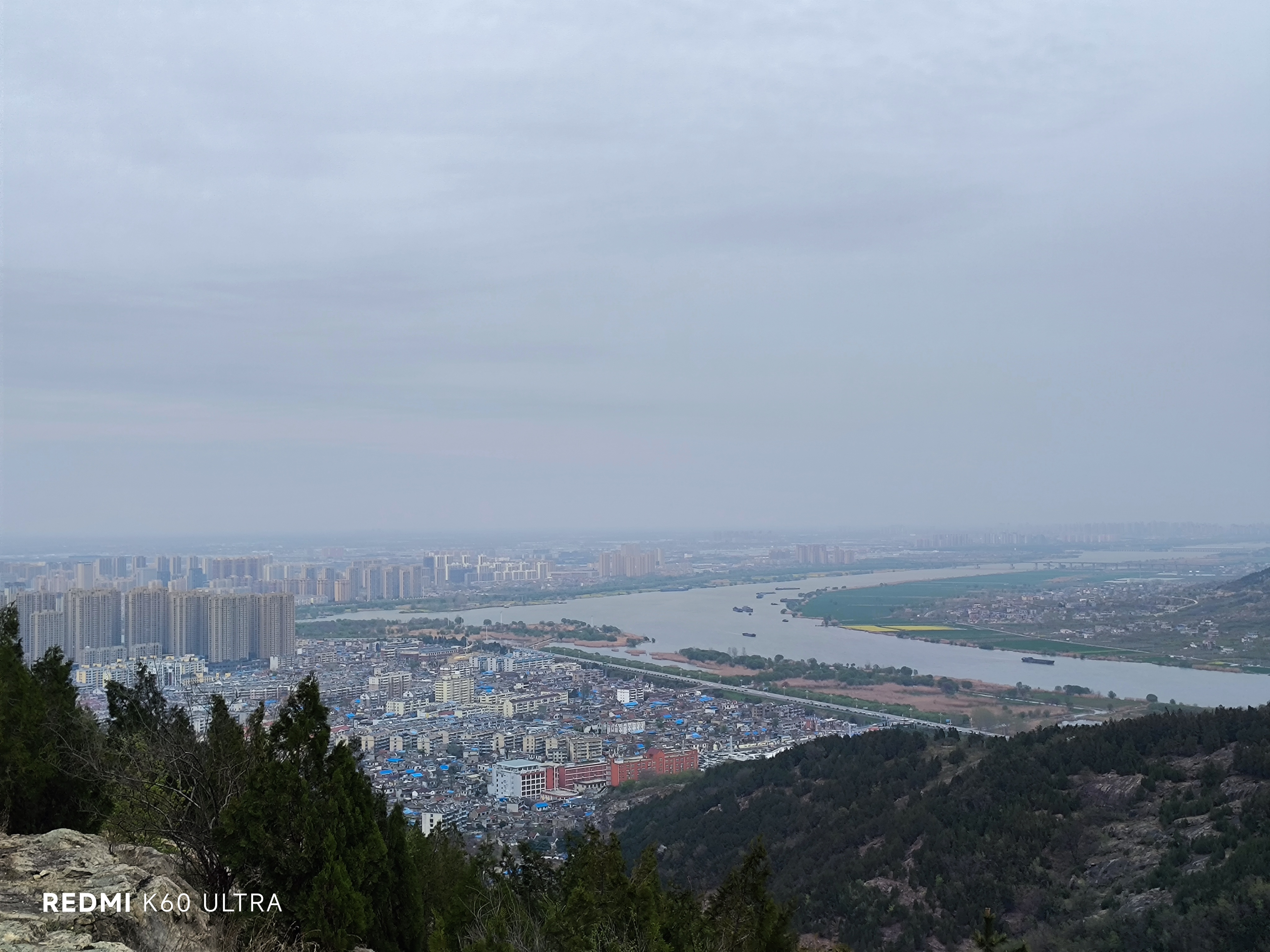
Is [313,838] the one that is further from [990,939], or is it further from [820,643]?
[820,643]

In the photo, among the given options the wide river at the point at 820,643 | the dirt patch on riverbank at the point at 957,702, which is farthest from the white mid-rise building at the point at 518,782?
the wide river at the point at 820,643

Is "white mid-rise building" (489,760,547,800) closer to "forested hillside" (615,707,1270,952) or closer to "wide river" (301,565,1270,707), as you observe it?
"forested hillside" (615,707,1270,952)

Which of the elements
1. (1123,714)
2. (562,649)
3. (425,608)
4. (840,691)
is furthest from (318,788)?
(425,608)

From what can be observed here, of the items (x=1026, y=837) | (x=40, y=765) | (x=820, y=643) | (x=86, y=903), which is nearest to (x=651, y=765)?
(x=1026, y=837)

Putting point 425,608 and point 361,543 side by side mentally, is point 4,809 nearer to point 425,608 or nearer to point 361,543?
point 425,608

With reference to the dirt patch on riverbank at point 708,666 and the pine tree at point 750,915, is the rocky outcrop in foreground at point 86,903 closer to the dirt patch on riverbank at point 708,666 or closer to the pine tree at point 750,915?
the pine tree at point 750,915
